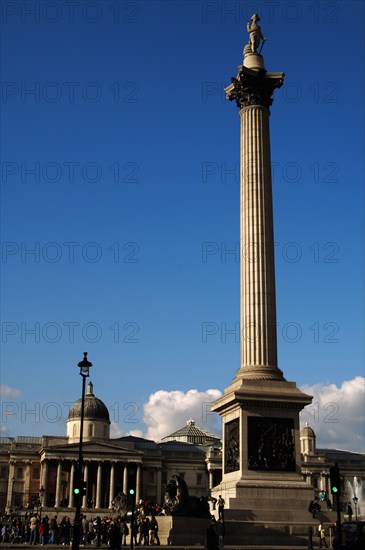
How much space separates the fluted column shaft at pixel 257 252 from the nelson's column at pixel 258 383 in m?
0.06

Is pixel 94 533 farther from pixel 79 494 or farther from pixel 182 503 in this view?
pixel 79 494

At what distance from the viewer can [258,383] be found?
44719 mm

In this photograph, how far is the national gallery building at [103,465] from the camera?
130 m

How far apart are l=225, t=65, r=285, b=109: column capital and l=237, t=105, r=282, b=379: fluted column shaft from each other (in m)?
0.50

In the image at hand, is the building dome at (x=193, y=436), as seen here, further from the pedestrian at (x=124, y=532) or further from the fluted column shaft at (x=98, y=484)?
the pedestrian at (x=124, y=532)

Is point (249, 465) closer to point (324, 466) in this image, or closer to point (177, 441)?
point (324, 466)

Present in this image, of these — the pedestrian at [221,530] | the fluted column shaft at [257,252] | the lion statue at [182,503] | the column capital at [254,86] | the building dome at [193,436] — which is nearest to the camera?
the pedestrian at [221,530]

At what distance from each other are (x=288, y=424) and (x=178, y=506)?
735cm

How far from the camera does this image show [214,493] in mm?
48094

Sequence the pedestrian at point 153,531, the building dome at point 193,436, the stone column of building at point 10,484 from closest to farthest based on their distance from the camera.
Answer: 1. the pedestrian at point 153,531
2. the stone column of building at point 10,484
3. the building dome at point 193,436

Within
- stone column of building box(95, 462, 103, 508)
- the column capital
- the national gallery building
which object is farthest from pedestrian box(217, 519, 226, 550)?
the national gallery building

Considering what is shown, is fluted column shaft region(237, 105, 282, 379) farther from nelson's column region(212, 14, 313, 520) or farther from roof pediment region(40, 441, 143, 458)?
roof pediment region(40, 441, 143, 458)

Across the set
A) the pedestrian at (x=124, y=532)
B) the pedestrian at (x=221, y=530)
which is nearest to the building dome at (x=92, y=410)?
the pedestrian at (x=124, y=532)

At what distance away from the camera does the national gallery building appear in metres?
130
